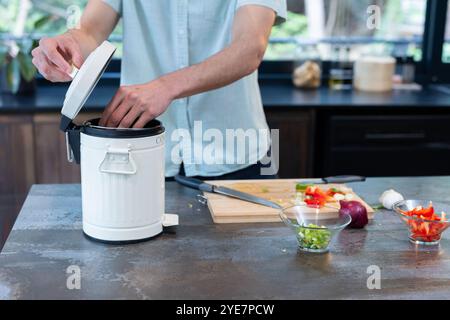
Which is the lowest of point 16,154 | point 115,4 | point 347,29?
point 16,154

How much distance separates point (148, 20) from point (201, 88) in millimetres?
450

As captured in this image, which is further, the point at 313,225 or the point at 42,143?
the point at 42,143

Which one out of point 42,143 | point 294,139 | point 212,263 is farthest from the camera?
point 294,139

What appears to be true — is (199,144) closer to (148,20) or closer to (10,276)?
(148,20)

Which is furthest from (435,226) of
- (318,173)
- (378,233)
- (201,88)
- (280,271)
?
(318,173)

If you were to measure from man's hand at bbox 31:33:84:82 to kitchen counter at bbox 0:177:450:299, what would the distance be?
33 centimetres

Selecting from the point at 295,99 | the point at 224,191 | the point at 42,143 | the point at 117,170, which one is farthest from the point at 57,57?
the point at 295,99

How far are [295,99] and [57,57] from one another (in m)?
1.63

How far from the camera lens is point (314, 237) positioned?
4.58 ft

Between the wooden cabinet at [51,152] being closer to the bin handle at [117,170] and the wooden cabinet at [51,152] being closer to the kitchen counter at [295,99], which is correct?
the kitchen counter at [295,99]

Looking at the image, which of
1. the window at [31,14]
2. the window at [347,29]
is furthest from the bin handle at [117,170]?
the window at [347,29]

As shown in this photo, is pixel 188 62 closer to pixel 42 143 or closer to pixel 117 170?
pixel 117 170

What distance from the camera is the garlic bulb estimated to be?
1.67m

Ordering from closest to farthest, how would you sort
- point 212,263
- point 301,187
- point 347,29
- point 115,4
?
1. point 212,263
2. point 301,187
3. point 115,4
4. point 347,29
